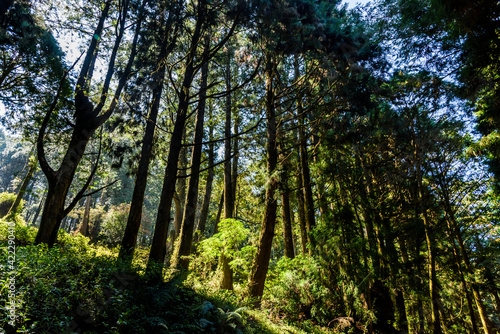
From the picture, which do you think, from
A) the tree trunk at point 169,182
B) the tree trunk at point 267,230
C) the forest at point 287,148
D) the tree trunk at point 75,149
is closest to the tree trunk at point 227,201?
the forest at point 287,148

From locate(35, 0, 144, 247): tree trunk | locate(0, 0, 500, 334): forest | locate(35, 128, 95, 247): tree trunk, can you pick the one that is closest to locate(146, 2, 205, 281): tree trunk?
locate(0, 0, 500, 334): forest

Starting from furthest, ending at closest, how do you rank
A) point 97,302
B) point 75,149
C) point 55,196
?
point 75,149 → point 55,196 → point 97,302

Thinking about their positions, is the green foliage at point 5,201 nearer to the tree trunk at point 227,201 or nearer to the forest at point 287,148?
the forest at point 287,148

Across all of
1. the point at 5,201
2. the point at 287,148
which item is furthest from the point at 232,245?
the point at 5,201

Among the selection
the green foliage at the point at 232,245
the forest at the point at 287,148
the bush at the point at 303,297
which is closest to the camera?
the forest at the point at 287,148

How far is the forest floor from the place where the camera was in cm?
277

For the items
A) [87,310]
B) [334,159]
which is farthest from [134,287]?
[334,159]

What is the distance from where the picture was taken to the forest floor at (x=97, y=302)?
2771 mm

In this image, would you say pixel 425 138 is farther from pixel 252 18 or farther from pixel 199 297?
pixel 199 297

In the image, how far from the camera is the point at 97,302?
11.0ft

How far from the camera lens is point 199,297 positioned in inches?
198

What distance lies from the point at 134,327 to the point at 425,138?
9324 mm

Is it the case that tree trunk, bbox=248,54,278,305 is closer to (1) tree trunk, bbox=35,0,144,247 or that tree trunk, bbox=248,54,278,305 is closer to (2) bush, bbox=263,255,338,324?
(2) bush, bbox=263,255,338,324

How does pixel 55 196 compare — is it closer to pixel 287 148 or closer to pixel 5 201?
pixel 287 148
